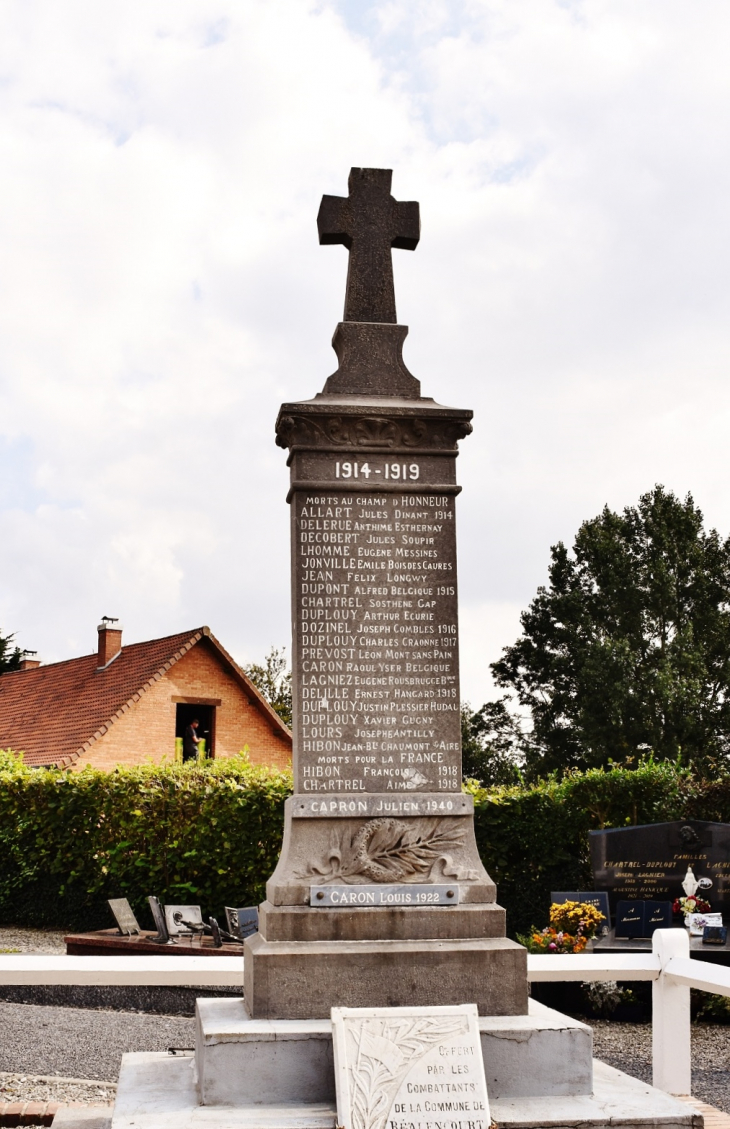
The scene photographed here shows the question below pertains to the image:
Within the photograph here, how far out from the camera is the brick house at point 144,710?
24.8 metres

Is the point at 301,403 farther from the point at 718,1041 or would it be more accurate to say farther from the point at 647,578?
the point at 647,578

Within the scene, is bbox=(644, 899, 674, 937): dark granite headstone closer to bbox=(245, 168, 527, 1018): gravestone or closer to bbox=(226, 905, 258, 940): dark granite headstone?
bbox=(226, 905, 258, 940): dark granite headstone

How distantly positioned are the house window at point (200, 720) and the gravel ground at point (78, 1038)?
15.4 meters

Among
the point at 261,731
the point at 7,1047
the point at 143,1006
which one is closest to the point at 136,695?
the point at 261,731

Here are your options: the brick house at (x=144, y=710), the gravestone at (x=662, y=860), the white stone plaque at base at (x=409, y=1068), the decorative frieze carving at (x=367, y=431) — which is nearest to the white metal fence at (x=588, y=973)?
the white stone plaque at base at (x=409, y=1068)

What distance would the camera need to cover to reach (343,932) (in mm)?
5258

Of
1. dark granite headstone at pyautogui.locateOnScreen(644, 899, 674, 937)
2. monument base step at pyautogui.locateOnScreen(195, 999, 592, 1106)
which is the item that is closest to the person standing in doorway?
dark granite headstone at pyautogui.locateOnScreen(644, 899, 674, 937)

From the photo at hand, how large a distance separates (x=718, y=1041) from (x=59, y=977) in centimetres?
648

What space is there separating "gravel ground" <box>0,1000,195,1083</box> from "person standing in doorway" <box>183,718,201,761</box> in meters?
13.8

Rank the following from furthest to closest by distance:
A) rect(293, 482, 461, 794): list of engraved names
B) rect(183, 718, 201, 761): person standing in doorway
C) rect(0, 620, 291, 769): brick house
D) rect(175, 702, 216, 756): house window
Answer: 1. rect(175, 702, 216, 756): house window
2. rect(183, 718, 201, 761): person standing in doorway
3. rect(0, 620, 291, 769): brick house
4. rect(293, 482, 461, 794): list of engraved names

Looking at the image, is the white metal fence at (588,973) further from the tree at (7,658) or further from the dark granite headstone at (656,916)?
the tree at (7,658)

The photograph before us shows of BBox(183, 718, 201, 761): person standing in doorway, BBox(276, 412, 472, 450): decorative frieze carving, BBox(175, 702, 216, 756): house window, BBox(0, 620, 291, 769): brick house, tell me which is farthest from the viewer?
BBox(175, 702, 216, 756): house window

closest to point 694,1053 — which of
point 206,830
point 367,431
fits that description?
point 367,431

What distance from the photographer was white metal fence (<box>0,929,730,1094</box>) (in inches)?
233
